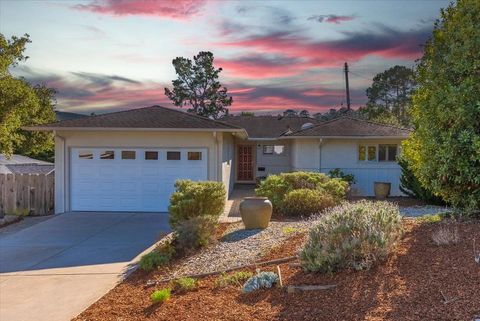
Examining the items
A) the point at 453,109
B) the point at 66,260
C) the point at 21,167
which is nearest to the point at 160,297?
the point at 66,260

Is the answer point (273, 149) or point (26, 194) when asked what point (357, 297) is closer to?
point (26, 194)

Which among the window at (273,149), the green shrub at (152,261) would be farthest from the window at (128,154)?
the window at (273,149)

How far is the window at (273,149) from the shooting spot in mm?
28281

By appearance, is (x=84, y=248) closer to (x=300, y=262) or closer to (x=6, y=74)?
(x=300, y=262)

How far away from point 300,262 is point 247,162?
72.5 feet

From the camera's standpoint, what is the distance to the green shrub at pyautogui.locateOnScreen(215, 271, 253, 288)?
6619 mm

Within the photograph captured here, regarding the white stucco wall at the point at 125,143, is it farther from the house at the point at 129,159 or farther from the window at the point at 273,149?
the window at the point at 273,149

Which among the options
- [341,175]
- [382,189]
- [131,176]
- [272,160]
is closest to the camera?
[131,176]

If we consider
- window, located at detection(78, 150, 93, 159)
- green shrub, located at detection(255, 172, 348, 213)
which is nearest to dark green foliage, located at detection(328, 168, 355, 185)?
green shrub, located at detection(255, 172, 348, 213)

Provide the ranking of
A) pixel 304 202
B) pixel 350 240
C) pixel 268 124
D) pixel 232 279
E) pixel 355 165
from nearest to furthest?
1. pixel 350 240
2. pixel 232 279
3. pixel 304 202
4. pixel 355 165
5. pixel 268 124

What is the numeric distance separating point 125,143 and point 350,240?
37.6 ft

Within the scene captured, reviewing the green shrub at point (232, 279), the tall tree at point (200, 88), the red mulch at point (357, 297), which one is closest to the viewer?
the red mulch at point (357, 297)

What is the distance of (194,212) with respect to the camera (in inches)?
431

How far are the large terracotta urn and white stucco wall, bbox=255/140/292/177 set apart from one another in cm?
1676
